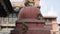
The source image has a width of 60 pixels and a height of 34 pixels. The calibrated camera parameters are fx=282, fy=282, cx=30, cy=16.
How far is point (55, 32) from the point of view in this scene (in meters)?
10.7

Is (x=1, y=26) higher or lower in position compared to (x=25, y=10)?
lower

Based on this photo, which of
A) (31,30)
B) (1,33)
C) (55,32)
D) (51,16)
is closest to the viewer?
(31,30)

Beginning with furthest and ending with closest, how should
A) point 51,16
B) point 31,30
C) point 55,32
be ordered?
point 51,16 → point 55,32 → point 31,30

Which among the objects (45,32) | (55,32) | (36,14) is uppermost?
(36,14)

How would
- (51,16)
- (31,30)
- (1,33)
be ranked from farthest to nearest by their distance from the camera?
1. (51,16)
2. (1,33)
3. (31,30)

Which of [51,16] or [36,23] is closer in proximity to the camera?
[36,23]

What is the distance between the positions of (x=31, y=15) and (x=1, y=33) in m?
5.61

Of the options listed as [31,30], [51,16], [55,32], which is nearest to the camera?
[31,30]

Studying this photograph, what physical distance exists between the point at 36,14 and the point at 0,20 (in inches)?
274

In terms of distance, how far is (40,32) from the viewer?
4090mm

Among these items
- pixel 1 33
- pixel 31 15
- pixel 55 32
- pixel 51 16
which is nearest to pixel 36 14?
pixel 31 15

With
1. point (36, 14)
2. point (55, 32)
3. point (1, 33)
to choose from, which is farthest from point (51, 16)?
point (36, 14)

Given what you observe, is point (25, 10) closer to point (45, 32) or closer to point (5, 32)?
point (45, 32)

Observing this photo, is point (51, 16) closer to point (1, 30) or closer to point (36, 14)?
point (1, 30)
